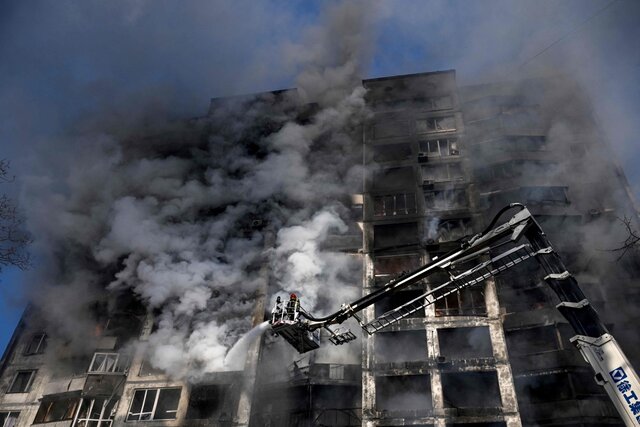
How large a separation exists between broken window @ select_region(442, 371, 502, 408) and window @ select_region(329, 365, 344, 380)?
5.38 meters

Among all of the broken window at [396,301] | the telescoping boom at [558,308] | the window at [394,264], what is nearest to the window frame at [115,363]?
the broken window at [396,301]

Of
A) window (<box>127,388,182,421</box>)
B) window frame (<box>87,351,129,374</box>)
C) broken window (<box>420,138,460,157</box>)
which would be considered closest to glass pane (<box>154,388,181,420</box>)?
window (<box>127,388,182,421</box>)

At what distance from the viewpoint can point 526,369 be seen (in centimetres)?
2270

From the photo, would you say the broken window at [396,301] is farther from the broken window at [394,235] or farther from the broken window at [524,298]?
the broken window at [524,298]

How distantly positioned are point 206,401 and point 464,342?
48.0ft

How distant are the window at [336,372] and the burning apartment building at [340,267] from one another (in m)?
0.13

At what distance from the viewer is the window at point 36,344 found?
96.5 feet

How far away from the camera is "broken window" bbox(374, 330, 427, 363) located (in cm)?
2498

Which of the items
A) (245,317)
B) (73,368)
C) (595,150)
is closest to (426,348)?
(245,317)

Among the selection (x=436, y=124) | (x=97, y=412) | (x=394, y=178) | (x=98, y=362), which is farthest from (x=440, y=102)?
(x=97, y=412)

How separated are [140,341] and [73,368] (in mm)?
4741

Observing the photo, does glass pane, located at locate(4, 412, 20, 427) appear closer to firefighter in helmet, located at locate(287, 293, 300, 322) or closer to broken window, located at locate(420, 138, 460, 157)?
firefighter in helmet, located at locate(287, 293, 300, 322)

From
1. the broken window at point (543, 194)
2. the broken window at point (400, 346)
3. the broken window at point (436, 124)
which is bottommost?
the broken window at point (400, 346)

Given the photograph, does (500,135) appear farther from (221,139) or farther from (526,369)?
(221,139)
